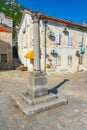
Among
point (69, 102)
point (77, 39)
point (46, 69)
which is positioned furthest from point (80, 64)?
point (69, 102)

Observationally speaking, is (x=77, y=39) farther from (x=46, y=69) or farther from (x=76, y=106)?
(x=76, y=106)

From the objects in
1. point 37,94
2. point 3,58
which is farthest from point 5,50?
point 37,94

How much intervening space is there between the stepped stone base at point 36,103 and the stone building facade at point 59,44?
29.6 feet

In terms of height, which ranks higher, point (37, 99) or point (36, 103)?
point (37, 99)

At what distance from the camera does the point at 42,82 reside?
21.9 feet

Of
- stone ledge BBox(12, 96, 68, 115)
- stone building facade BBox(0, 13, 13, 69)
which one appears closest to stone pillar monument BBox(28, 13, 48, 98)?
stone ledge BBox(12, 96, 68, 115)

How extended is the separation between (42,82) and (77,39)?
13965mm

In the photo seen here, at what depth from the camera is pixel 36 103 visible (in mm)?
5949

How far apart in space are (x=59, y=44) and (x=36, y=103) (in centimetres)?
1204

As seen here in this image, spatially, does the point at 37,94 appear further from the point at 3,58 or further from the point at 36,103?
the point at 3,58

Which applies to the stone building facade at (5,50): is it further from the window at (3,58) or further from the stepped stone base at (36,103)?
the stepped stone base at (36,103)

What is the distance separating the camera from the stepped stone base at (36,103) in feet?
17.8

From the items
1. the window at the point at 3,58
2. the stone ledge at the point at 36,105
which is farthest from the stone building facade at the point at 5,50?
the stone ledge at the point at 36,105

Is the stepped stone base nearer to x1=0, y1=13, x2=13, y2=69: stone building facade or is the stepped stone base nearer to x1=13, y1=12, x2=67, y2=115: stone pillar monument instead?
x1=13, y1=12, x2=67, y2=115: stone pillar monument
